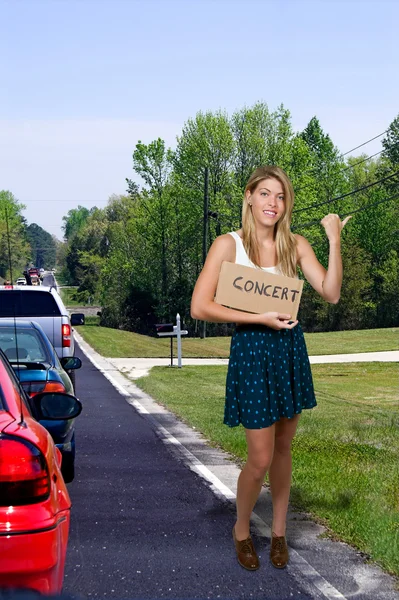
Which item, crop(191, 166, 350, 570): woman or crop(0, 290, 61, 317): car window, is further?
crop(0, 290, 61, 317): car window

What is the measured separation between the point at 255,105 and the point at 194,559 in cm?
6145

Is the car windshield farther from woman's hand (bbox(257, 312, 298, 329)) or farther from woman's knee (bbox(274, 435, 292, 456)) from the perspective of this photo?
woman's hand (bbox(257, 312, 298, 329))

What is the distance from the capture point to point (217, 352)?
4481 centimetres

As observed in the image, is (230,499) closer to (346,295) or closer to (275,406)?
(275,406)

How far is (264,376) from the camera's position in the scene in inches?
216

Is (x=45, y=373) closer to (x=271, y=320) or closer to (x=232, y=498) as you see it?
(x=232, y=498)

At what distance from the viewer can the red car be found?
10.3 feet

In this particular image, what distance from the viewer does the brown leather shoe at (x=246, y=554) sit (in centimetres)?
582

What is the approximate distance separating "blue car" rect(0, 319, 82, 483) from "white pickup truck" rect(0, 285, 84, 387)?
5640 mm

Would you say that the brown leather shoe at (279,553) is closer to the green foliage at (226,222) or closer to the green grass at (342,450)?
the green grass at (342,450)

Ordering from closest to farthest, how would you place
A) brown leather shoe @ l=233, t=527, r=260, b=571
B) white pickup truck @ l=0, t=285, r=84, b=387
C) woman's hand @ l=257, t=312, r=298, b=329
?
woman's hand @ l=257, t=312, r=298, b=329 → brown leather shoe @ l=233, t=527, r=260, b=571 → white pickup truck @ l=0, t=285, r=84, b=387

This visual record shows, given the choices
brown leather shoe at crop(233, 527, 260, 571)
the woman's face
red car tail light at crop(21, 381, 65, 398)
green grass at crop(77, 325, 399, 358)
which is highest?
the woman's face

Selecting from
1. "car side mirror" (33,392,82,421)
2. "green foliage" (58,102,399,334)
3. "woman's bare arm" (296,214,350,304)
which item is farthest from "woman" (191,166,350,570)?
"green foliage" (58,102,399,334)

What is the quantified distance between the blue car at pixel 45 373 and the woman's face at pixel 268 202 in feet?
6.85
